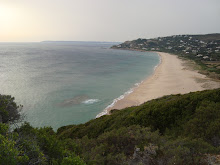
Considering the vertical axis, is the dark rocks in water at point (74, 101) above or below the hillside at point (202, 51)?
below

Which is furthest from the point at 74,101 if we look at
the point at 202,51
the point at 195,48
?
the point at 195,48

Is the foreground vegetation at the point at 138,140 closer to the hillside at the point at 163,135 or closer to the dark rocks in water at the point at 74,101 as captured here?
the hillside at the point at 163,135

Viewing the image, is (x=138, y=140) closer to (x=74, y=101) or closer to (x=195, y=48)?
(x=74, y=101)

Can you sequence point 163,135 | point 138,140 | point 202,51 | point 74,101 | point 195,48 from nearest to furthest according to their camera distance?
point 138,140 → point 163,135 → point 74,101 → point 202,51 → point 195,48

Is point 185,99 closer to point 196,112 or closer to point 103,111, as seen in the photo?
point 196,112

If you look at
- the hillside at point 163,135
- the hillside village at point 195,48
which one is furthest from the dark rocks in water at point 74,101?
the hillside village at point 195,48

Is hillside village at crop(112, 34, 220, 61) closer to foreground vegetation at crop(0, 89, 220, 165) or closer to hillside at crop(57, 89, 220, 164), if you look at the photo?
hillside at crop(57, 89, 220, 164)

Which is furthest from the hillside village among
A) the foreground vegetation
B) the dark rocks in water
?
the foreground vegetation

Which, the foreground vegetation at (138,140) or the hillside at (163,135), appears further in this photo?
the hillside at (163,135)
